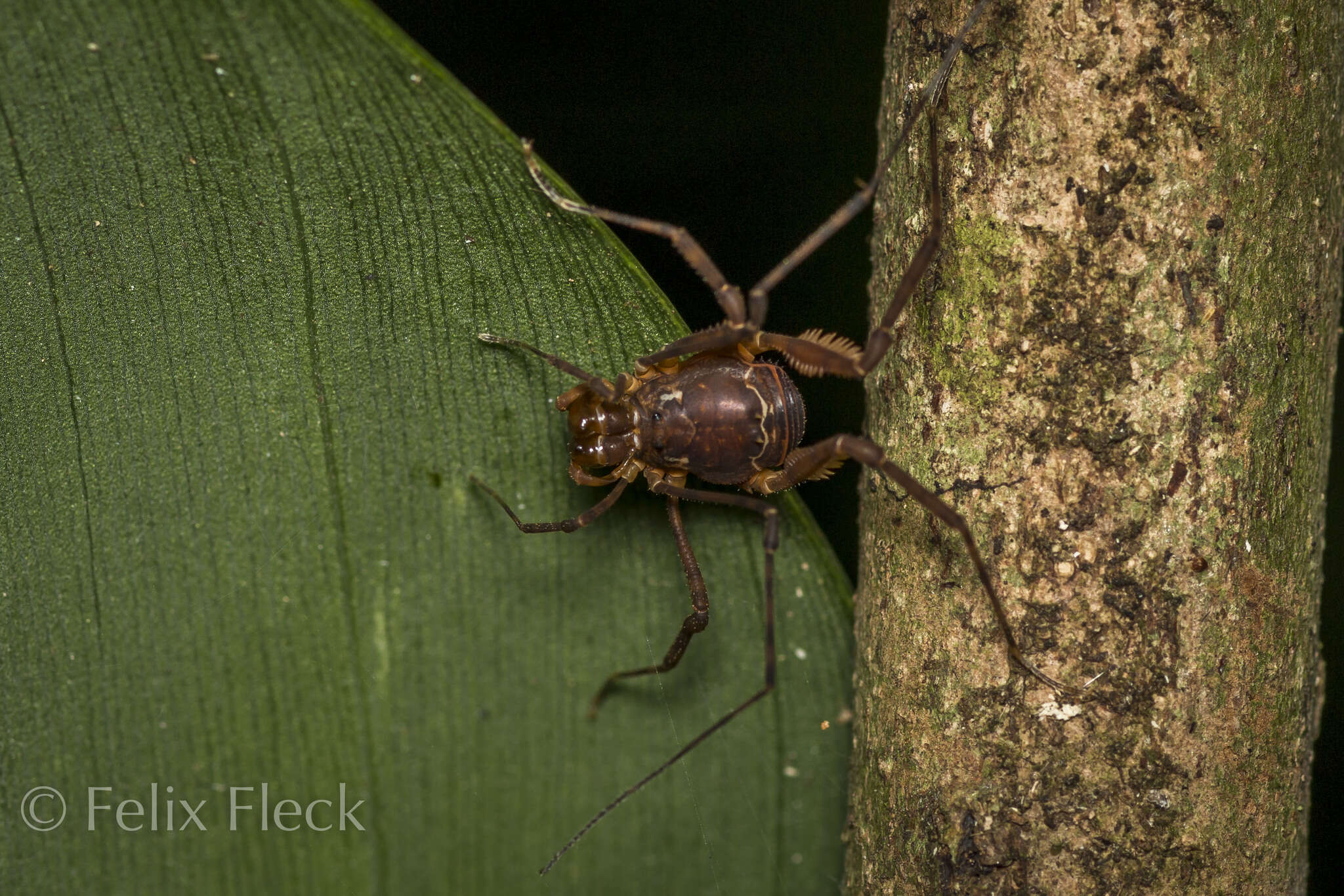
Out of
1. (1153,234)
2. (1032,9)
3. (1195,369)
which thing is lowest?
(1195,369)

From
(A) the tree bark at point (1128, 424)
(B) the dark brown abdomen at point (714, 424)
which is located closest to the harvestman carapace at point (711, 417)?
(B) the dark brown abdomen at point (714, 424)

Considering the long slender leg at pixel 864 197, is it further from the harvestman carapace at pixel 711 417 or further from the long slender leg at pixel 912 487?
the long slender leg at pixel 912 487

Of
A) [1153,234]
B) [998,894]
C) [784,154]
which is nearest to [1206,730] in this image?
[998,894]

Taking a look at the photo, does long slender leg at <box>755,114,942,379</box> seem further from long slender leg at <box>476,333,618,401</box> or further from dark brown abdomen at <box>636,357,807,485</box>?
long slender leg at <box>476,333,618,401</box>

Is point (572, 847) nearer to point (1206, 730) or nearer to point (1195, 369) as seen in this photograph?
point (1206, 730)

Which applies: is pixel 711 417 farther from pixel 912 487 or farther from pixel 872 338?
pixel 912 487
